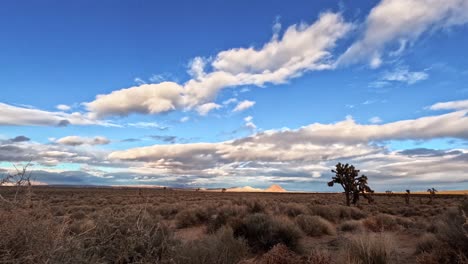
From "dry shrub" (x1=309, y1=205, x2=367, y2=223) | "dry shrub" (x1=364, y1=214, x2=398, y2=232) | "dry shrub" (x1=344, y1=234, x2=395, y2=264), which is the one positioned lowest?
"dry shrub" (x1=344, y1=234, x2=395, y2=264)

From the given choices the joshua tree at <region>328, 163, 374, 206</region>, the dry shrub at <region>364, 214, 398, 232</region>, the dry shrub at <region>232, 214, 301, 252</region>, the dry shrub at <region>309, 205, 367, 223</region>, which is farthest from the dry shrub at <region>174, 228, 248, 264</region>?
the joshua tree at <region>328, 163, 374, 206</region>

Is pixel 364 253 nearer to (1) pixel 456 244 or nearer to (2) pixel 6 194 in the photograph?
(1) pixel 456 244

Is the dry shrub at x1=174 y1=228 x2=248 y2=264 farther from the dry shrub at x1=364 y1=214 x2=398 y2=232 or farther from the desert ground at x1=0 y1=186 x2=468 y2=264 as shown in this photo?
the dry shrub at x1=364 y1=214 x2=398 y2=232

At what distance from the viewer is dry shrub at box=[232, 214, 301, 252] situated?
41.7 feet

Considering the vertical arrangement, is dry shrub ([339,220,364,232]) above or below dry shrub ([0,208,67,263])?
below

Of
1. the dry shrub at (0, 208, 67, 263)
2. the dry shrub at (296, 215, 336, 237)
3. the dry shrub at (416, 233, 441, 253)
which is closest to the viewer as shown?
the dry shrub at (0, 208, 67, 263)

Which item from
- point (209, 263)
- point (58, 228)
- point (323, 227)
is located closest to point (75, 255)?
point (58, 228)

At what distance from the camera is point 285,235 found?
1310 cm

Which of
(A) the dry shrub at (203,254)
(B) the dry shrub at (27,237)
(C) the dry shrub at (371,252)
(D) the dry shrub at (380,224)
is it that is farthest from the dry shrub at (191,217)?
(B) the dry shrub at (27,237)

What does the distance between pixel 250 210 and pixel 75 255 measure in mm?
19036

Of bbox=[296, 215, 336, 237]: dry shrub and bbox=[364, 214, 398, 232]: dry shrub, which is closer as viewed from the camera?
bbox=[296, 215, 336, 237]: dry shrub

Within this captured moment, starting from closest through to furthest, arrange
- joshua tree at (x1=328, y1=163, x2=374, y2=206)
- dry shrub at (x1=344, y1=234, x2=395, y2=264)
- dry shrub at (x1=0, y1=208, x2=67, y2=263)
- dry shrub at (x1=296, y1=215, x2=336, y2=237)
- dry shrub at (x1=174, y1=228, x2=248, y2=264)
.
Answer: dry shrub at (x1=0, y1=208, x2=67, y2=263) < dry shrub at (x1=174, y1=228, x2=248, y2=264) < dry shrub at (x1=344, y1=234, x2=395, y2=264) < dry shrub at (x1=296, y1=215, x2=336, y2=237) < joshua tree at (x1=328, y1=163, x2=374, y2=206)

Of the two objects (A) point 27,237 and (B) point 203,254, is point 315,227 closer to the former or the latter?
(B) point 203,254

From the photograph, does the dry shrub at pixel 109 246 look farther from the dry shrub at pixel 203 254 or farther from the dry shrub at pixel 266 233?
the dry shrub at pixel 266 233
